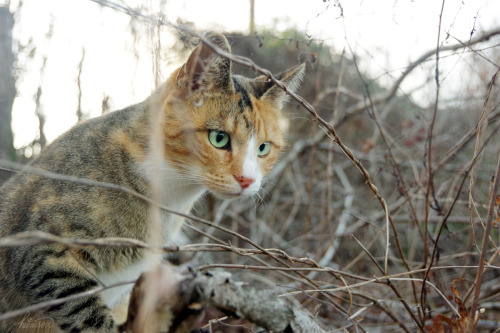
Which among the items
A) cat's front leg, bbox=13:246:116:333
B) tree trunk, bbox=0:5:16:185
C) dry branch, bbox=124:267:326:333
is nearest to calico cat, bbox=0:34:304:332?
cat's front leg, bbox=13:246:116:333

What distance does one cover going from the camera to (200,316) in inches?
47.7

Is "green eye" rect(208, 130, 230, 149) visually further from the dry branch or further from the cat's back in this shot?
the dry branch

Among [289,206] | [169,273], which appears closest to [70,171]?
[169,273]

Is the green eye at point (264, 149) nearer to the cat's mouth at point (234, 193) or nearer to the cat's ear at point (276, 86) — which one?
the cat's ear at point (276, 86)

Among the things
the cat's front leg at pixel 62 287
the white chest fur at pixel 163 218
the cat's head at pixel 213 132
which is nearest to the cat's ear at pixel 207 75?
the cat's head at pixel 213 132

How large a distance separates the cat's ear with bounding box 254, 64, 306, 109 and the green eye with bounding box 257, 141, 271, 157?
0.91 ft

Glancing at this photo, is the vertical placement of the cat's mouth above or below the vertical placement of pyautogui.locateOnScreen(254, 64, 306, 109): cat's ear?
below

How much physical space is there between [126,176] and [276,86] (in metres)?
1.05

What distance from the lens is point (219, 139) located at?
2.24 m

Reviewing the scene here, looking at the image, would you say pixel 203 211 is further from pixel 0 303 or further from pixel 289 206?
pixel 0 303

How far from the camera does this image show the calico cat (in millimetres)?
1845

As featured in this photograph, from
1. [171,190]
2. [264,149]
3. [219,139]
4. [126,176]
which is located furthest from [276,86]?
[126,176]

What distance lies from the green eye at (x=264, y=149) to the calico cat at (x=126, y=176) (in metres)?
0.08

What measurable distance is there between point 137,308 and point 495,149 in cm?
395
